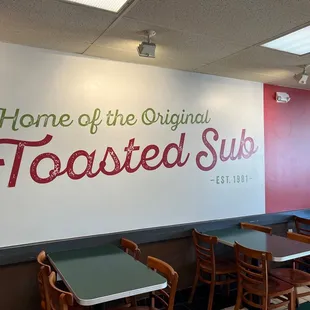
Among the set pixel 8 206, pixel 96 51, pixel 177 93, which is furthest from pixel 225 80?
pixel 8 206

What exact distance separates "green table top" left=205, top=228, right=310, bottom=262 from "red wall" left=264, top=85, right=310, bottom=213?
852mm

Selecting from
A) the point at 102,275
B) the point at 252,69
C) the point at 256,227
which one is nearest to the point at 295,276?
the point at 256,227

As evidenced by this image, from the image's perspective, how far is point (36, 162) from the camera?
283cm

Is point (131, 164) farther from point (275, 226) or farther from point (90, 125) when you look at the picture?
point (275, 226)

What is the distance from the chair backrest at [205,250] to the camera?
316 centimetres

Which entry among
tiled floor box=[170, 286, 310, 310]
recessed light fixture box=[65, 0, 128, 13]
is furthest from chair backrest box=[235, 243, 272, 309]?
recessed light fixture box=[65, 0, 128, 13]

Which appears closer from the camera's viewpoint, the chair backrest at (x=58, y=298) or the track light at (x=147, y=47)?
the chair backrest at (x=58, y=298)

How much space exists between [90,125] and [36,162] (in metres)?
0.62

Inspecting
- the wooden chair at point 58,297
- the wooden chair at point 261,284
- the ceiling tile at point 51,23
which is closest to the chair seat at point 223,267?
the wooden chair at point 261,284

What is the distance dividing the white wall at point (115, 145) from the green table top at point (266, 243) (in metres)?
0.32

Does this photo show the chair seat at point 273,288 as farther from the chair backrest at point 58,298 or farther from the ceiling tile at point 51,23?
the ceiling tile at point 51,23

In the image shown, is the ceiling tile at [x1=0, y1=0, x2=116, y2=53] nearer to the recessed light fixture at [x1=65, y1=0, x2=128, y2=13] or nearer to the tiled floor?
the recessed light fixture at [x1=65, y1=0, x2=128, y2=13]

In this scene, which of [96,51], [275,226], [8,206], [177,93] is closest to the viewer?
[8,206]

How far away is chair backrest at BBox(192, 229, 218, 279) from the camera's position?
3.16 meters
